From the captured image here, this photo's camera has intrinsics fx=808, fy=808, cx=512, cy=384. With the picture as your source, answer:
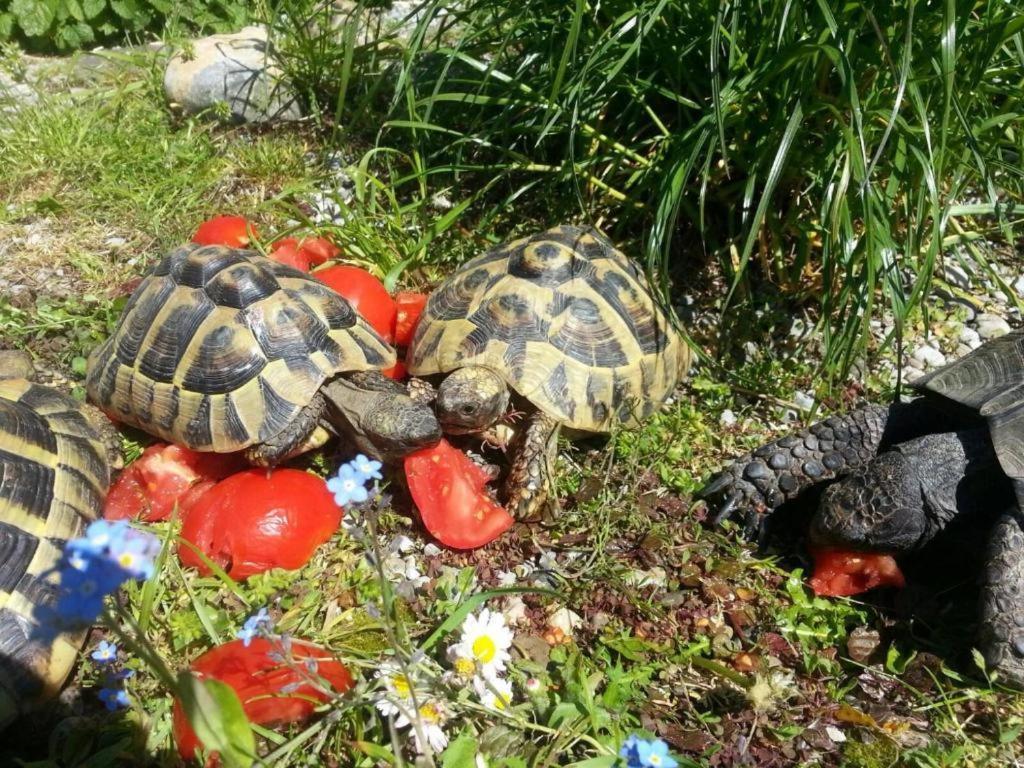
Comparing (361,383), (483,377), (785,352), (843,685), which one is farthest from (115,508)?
(785,352)

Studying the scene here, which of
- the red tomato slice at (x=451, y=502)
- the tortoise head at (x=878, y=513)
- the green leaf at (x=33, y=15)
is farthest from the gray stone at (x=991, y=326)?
the green leaf at (x=33, y=15)

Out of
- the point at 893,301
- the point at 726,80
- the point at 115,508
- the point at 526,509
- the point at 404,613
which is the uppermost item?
the point at 726,80

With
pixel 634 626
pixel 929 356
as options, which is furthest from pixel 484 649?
pixel 929 356

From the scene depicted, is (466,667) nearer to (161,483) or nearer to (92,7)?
(161,483)

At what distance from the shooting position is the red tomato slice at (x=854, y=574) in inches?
113

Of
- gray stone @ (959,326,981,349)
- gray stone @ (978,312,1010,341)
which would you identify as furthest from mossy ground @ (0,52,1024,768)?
gray stone @ (978,312,1010,341)

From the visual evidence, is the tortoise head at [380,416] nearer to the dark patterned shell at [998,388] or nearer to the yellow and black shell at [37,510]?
the yellow and black shell at [37,510]

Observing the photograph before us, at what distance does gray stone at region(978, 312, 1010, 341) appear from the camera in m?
3.94

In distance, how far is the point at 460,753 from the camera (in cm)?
218

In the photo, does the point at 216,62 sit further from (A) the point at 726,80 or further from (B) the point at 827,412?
(B) the point at 827,412

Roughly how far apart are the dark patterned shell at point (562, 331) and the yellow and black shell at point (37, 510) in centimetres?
130

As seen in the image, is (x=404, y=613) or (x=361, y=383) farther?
(x=361, y=383)

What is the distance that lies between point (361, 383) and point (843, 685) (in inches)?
78.9

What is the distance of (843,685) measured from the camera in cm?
264
